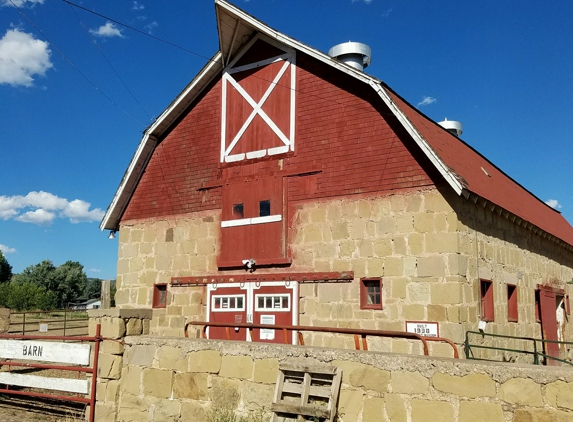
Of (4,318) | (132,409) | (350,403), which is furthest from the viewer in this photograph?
(4,318)

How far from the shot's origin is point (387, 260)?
12.7m

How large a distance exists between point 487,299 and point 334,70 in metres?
6.68

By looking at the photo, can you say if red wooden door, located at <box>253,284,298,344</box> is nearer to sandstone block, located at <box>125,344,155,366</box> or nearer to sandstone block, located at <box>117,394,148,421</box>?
sandstone block, located at <box>125,344,155,366</box>

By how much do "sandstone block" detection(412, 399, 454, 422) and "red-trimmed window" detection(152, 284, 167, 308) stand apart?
1088cm

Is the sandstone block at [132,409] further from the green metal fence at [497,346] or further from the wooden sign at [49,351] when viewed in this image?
the green metal fence at [497,346]

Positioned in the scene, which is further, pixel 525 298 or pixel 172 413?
pixel 525 298

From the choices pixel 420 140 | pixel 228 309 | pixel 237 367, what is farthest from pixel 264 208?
pixel 237 367

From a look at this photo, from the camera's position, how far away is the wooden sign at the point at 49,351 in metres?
9.16

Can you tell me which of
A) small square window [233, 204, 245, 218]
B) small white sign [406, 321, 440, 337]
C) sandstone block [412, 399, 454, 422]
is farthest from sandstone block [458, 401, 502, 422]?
small square window [233, 204, 245, 218]

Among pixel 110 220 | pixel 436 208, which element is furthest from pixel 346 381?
pixel 110 220

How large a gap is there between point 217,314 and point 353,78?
23.2 feet

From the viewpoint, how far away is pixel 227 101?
52.2ft

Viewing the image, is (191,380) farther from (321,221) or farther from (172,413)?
(321,221)

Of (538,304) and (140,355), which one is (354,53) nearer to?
(538,304)
